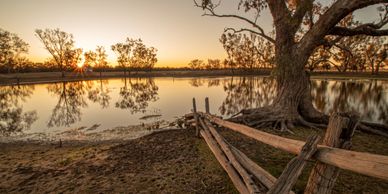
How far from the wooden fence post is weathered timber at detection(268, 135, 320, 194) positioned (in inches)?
8.0

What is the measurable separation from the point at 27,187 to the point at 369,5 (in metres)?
13.5

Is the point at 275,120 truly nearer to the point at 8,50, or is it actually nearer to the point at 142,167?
the point at 142,167

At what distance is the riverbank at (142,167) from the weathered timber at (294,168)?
2718 mm

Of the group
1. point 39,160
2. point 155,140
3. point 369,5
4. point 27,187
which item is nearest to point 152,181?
point 27,187

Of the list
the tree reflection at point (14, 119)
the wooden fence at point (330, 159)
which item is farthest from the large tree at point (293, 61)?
the tree reflection at point (14, 119)

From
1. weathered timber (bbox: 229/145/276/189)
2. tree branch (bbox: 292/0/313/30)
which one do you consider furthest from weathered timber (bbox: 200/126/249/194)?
tree branch (bbox: 292/0/313/30)

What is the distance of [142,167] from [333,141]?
227 inches

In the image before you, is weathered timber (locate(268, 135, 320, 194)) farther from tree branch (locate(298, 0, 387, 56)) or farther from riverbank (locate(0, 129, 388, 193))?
tree branch (locate(298, 0, 387, 56))

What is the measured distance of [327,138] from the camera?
8.20 feet

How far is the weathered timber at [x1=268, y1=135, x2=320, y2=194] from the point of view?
244 cm

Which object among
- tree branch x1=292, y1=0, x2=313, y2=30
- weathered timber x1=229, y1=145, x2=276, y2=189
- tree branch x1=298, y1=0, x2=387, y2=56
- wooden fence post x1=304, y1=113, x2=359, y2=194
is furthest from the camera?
tree branch x1=292, y1=0, x2=313, y2=30

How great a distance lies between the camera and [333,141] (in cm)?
244

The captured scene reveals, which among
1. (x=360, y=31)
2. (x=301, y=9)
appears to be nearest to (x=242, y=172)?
(x=301, y=9)

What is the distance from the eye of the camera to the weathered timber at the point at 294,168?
244 cm
